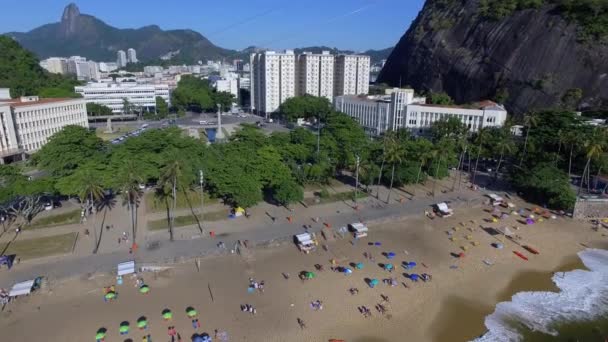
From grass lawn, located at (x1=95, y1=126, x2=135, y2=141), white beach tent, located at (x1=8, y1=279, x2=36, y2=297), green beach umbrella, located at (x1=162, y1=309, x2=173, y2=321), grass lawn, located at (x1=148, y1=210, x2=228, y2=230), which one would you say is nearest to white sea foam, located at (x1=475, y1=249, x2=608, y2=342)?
green beach umbrella, located at (x1=162, y1=309, x2=173, y2=321)

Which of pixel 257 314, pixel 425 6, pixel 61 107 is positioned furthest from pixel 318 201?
pixel 425 6

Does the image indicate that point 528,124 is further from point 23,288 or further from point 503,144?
point 23,288

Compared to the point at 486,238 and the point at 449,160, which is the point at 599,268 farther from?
the point at 449,160

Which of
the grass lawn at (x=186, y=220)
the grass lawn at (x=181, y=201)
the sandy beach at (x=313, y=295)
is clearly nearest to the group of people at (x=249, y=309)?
the sandy beach at (x=313, y=295)

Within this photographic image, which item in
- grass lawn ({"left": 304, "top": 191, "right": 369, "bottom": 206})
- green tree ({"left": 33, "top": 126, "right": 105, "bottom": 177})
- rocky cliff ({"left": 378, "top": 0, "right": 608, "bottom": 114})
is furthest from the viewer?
rocky cliff ({"left": 378, "top": 0, "right": 608, "bottom": 114})

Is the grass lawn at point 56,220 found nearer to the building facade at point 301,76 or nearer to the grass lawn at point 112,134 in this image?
the grass lawn at point 112,134

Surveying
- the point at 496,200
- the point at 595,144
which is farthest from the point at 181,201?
the point at 595,144

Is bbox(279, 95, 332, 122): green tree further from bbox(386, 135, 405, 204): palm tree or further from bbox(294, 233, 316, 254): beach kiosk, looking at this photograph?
bbox(294, 233, 316, 254): beach kiosk
